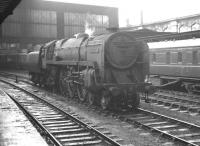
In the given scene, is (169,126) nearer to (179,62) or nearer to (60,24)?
(179,62)

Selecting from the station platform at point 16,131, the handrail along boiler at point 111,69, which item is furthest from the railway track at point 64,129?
the handrail along boiler at point 111,69

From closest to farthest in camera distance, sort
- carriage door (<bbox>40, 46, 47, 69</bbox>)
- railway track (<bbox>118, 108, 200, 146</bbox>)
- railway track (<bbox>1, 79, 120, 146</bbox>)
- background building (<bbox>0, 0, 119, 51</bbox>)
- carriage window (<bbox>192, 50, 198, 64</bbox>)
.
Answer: railway track (<bbox>1, 79, 120, 146</bbox>), railway track (<bbox>118, 108, 200, 146</bbox>), carriage window (<bbox>192, 50, 198, 64</bbox>), carriage door (<bbox>40, 46, 47, 69</bbox>), background building (<bbox>0, 0, 119, 51</bbox>)

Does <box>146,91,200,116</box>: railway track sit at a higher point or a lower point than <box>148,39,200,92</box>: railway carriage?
lower

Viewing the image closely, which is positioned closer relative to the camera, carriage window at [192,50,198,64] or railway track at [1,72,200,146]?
railway track at [1,72,200,146]

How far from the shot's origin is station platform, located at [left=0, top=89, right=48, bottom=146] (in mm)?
6750

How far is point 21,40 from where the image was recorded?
155 feet

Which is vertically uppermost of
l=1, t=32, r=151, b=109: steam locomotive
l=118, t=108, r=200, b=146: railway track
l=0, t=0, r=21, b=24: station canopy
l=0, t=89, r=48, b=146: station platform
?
l=0, t=0, r=21, b=24: station canopy

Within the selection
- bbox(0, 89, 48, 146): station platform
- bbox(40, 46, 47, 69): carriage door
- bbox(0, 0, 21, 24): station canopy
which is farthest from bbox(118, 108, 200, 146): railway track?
bbox(40, 46, 47, 69): carriage door

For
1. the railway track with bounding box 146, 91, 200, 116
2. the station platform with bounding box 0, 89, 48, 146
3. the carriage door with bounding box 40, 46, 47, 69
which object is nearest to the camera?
the station platform with bounding box 0, 89, 48, 146

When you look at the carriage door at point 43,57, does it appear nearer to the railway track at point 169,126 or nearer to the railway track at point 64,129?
the railway track at point 64,129

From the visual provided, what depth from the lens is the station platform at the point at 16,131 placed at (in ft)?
22.1

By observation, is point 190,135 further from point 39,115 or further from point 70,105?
point 70,105

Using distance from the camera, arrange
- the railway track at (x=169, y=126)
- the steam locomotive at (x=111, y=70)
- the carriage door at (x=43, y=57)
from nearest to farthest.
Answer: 1. the railway track at (x=169, y=126)
2. the steam locomotive at (x=111, y=70)
3. the carriage door at (x=43, y=57)

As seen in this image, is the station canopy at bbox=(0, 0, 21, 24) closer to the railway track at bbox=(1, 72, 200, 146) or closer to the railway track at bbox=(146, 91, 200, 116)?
the railway track at bbox=(1, 72, 200, 146)
